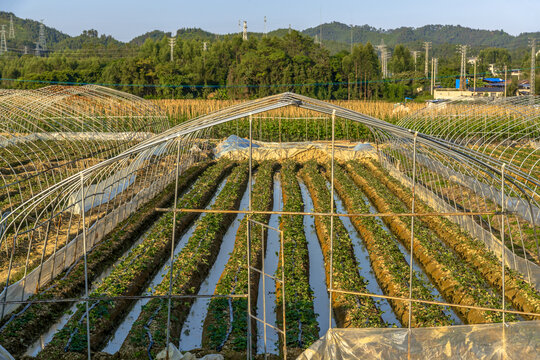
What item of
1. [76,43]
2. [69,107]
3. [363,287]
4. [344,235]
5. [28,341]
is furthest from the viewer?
[76,43]

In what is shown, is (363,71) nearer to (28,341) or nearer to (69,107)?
(69,107)

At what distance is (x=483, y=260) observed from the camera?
12.1 metres

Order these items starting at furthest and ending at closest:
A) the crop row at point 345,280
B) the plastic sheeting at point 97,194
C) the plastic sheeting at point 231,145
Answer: the plastic sheeting at point 231,145 < the plastic sheeting at point 97,194 < the crop row at point 345,280

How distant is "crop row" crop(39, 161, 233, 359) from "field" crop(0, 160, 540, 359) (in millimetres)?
24

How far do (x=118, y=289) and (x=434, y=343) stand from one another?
5740mm

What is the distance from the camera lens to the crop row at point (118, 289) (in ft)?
28.8

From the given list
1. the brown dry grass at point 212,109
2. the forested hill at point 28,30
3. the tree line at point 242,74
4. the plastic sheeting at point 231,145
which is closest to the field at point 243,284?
the plastic sheeting at point 231,145

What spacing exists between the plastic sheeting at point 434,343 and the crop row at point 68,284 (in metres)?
4.51

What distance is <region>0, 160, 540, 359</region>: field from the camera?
29.9 ft

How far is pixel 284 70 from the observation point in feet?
185

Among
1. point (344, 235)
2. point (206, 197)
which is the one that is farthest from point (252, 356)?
point (206, 197)

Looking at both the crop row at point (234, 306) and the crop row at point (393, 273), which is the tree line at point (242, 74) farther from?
the crop row at point (234, 306)

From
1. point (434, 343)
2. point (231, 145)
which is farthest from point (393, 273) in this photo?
point (231, 145)

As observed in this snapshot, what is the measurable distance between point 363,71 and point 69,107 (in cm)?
4014
